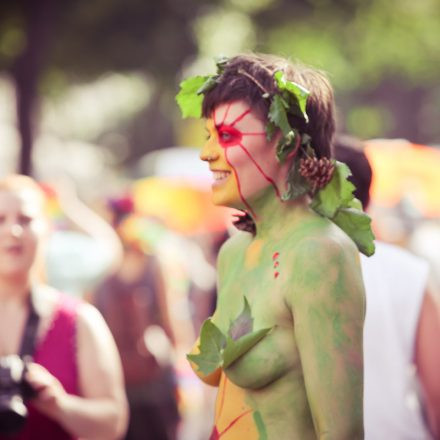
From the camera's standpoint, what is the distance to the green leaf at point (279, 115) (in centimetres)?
278

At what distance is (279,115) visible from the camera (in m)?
2.78

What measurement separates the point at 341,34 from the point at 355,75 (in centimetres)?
332

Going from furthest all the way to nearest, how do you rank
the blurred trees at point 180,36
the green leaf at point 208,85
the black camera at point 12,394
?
the blurred trees at point 180,36 < the black camera at point 12,394 < the green leaf at point 208,85

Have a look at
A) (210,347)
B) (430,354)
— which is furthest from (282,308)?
(430,354)

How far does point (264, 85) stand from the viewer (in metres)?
2.85

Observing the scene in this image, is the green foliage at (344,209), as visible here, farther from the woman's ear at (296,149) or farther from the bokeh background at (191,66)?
the bokeh background at (191,66)

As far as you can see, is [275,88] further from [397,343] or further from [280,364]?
[397,343]

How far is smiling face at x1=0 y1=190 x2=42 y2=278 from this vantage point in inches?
161

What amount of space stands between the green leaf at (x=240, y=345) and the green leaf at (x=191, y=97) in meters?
0.73

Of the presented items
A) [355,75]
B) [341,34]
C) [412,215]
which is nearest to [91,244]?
[412,215]

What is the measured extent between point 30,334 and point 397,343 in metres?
1.28

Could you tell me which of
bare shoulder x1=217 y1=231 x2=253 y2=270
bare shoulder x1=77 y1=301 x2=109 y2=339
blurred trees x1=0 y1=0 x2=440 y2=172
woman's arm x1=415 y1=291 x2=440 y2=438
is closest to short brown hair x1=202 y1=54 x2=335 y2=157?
bare shoulder x1=217 y1=231 x2=253 y2=270

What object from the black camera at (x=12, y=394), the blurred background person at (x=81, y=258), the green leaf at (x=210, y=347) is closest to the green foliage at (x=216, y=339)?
the green leaf at (x=210, y=347)

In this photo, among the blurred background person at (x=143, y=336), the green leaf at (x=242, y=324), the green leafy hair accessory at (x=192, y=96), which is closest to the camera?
the green leaf at (x=242, y=324)
